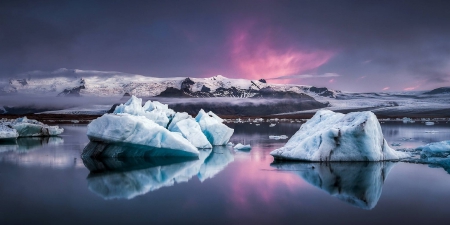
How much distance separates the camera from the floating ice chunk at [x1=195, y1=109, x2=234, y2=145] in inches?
752

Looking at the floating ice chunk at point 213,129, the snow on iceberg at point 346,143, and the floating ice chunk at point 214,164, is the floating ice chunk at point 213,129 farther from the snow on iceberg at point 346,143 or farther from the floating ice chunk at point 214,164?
the snow on iceberg at point 346,143

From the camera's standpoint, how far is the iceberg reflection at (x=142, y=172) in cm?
900

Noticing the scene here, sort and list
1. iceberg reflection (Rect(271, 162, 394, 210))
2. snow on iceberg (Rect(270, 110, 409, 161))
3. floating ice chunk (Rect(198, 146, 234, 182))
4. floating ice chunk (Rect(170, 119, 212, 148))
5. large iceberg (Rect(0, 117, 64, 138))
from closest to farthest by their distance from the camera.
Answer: iceberg reflection (Rect(271, 162, 394, 210)) → floating ice chunk (Rect(198, 146, 234, 182)) → snow on iceberg (Rect(270, 110, 409, 161)) → floating ice chunk (Rect(170, 119, 212, 148)) → large iceberg (Rect(0, 117, 64, 138))

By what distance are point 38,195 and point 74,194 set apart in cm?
80

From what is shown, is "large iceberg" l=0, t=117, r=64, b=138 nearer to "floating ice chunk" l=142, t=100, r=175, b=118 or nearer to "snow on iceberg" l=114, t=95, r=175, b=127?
"snow on iceberg" l=114, t=95, r=175, b=127

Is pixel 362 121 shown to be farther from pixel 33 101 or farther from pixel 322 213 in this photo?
pixel 33 101

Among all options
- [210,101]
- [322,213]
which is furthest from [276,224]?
[210,101]

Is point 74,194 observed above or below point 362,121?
below

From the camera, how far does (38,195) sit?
8367mm

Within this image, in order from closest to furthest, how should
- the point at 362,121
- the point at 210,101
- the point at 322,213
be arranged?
the point at 322,213, the point at 362,121, the point at 210,101

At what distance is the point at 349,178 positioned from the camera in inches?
387

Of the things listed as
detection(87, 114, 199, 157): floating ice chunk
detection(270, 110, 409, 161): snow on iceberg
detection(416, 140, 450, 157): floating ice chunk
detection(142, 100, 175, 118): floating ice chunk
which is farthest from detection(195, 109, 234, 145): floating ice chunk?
detection(416, 140, 450, 157): floating ice chunk

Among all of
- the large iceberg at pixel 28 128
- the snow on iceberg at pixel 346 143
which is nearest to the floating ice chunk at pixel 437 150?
the snow on iceberg at pixel 346 143

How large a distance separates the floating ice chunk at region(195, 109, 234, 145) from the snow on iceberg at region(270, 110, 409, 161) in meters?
6.73
